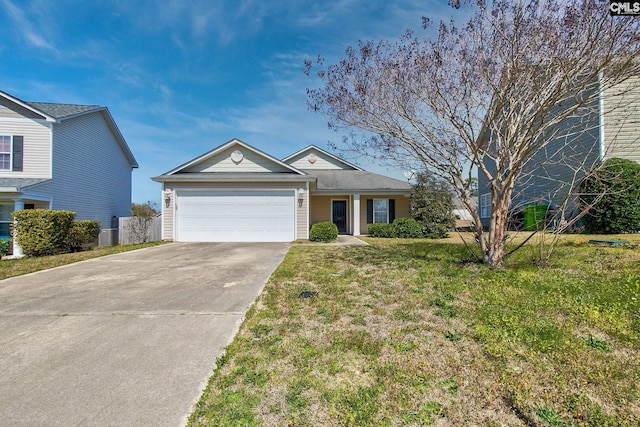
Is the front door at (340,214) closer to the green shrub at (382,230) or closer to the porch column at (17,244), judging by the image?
the green shrub at (382,230)

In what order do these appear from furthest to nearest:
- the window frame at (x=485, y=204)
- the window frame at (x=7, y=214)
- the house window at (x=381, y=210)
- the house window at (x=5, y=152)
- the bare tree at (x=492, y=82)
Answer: the window frame at (x=485, y=204), the house window at (x=381, y=210), the house window at (x=5, y=152), the window frame at (x=7, y=214), the bare tree at (x=492, y=82)

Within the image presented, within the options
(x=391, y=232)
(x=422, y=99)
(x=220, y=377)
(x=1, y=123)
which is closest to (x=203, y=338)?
(x=220, y=377)

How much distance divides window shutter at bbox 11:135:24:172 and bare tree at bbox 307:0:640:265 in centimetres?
1222

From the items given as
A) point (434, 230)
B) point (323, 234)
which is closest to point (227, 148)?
point (323, 234)

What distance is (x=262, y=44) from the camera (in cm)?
1254

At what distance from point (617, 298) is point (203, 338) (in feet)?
16.5

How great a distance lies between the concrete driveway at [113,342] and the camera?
2.21 m

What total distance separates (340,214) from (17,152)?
47.0 feet

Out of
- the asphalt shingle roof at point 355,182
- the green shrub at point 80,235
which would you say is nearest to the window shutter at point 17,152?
the green shrub at point 80,235

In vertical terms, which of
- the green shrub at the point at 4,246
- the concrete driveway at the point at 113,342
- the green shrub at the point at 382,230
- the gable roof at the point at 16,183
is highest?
the gable roof at the point at 16,183

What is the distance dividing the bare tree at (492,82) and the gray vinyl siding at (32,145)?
1151cm

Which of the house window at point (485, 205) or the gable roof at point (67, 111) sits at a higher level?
the gable roof at point (67, 111)

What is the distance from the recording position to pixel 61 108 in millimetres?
14211

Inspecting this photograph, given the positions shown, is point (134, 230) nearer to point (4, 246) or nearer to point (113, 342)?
point (4, 246)
